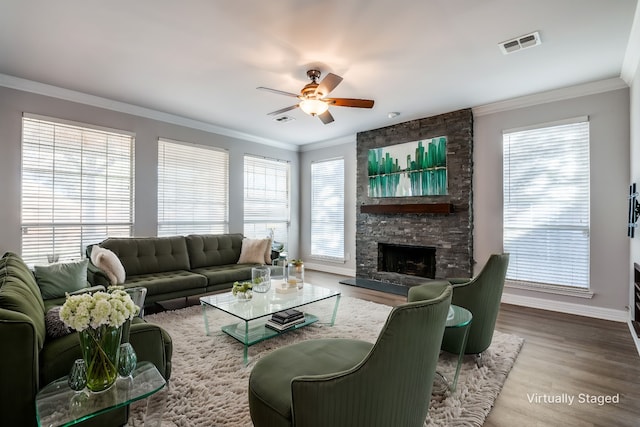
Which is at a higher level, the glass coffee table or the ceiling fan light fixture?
the ceiling fan light fixture

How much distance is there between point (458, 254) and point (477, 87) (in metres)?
2.45

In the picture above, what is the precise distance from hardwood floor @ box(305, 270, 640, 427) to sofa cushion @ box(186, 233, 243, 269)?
12.9 feet

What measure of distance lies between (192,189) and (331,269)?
3.26 m

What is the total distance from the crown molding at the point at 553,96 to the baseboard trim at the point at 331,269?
3673 mm

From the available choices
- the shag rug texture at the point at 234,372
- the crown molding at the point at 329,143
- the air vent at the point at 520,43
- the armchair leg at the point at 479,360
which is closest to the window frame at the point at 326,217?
the crown molding at the point at 329,143

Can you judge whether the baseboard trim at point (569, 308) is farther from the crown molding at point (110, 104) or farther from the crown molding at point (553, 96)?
the crown molding at point (110, 104)

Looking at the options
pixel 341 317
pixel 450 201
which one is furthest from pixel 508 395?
pixel 450 201

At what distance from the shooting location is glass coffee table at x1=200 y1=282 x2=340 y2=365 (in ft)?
9.03

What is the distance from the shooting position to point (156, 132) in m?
5.02

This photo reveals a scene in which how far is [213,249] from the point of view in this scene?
501 centimetres

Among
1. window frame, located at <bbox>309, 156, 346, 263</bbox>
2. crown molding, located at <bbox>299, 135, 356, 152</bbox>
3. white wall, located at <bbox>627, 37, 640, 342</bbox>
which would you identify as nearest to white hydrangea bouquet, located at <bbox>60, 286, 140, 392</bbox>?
white wall, located at <bbox>627, 37, 640, 342</bbox>

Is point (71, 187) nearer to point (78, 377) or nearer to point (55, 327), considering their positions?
point (55, 327)

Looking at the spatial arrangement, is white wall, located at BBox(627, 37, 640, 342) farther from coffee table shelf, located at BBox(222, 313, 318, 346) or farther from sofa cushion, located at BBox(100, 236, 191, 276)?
sofa cushion, located at BBox(100, 236, 191, 276)

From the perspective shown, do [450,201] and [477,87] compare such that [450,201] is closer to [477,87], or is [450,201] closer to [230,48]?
[477,87]
